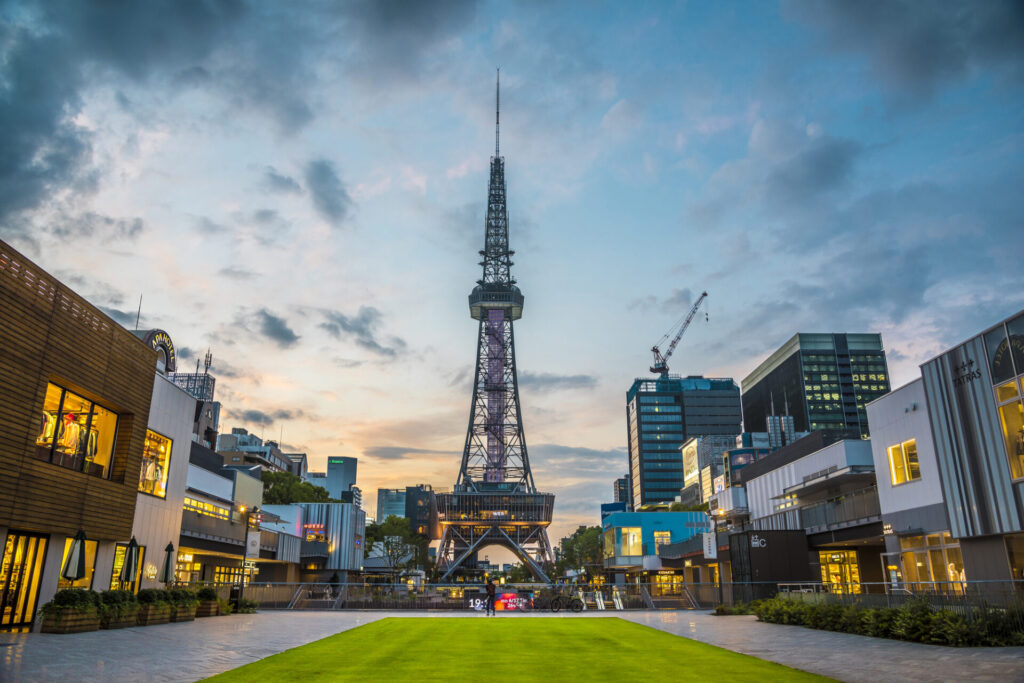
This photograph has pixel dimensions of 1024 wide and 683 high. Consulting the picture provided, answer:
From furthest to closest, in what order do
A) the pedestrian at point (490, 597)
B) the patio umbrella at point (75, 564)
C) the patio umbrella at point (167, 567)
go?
the pedestrian at point (490, 597), the patio umbrella at point (167, 567), the patio umbrella at point (75, 564)

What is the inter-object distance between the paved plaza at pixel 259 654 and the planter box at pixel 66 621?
1.88ft

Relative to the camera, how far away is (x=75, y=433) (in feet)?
86.0

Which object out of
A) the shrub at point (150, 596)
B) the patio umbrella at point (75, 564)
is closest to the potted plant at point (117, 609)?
the shrub at point (150, 596)

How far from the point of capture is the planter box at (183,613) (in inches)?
1128

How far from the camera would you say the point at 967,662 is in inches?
586

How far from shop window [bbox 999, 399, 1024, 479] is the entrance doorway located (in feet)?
110

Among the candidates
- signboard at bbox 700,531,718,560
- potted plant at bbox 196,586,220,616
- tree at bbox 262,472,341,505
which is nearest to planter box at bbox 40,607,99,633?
potted plant at bbox 196,586,220,616

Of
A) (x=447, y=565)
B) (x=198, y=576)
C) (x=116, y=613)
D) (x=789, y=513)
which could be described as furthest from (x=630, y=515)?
(x=116, y=613)

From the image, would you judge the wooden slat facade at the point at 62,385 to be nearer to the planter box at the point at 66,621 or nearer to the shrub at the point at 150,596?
the shrub at the point at 150,596

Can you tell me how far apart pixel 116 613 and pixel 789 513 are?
41.4 meters

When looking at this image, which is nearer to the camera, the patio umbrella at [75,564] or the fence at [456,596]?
the patio umbrella at [75,564]

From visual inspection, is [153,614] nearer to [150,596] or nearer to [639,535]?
[150,596]

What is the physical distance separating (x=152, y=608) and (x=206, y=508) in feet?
81.5

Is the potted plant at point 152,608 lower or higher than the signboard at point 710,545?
lower
